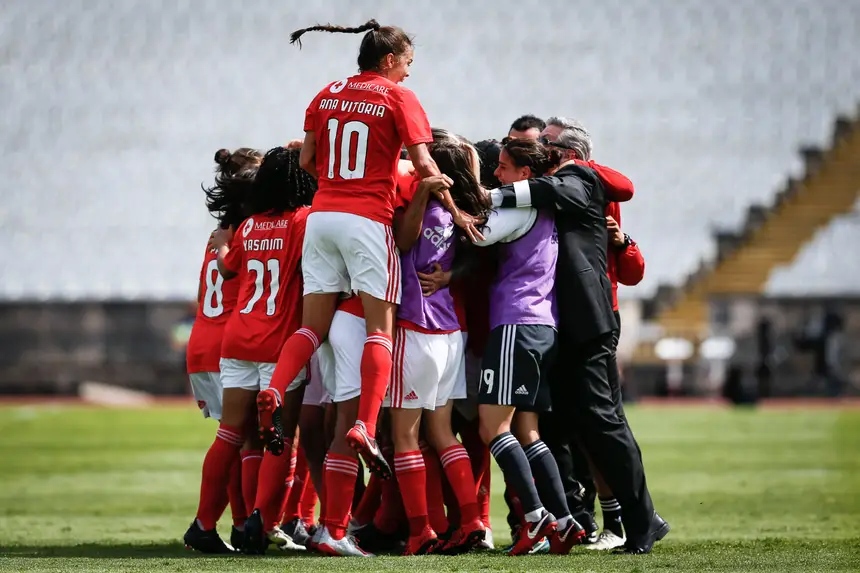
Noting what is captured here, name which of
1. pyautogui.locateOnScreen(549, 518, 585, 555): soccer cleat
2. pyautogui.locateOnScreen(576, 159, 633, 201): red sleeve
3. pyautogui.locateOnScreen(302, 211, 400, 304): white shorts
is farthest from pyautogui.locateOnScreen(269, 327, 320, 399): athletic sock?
pyautogui.locateOnScreen(576, 159, 633, 201): red sleeve

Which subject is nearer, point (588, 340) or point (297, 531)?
point (588, 340)

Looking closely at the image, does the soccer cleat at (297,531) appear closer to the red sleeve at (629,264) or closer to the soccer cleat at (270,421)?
the soccer cleat at (270,421)

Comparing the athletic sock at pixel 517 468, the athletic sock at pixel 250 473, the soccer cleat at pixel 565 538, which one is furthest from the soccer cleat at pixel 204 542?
the soccer cleat at pixel 565 538

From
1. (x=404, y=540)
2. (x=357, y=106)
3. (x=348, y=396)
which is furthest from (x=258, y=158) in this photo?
(x=404, y=540)

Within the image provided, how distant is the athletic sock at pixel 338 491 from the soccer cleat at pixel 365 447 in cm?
32

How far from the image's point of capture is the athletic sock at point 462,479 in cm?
570

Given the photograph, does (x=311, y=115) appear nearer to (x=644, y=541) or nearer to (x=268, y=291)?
(x=268, y=291)

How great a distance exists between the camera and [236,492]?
6.54 meters

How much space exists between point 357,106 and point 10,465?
8411mm

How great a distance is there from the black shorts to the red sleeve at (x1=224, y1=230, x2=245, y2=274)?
132 cm

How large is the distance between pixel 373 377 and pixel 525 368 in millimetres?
627

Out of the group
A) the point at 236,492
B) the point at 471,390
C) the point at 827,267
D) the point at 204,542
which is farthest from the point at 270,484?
the point at 827,267

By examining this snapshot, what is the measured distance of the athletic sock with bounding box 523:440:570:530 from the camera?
5.62 metres

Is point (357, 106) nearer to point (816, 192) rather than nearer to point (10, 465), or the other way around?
point (10, 465)
